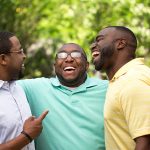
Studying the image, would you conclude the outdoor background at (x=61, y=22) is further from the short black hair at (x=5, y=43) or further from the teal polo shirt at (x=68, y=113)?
the short black hair at (x=5, y=43)

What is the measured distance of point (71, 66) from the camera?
5.00 m

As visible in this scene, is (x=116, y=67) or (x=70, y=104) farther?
(x=70, y=104)

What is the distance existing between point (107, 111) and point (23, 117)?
760 millimetres

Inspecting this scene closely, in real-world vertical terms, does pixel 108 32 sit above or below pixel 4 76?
above

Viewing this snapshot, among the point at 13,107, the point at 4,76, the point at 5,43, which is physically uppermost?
the point at 5,43

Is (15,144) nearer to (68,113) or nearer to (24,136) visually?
(24,136)

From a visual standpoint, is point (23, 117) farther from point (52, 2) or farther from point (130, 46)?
point (52, 2)

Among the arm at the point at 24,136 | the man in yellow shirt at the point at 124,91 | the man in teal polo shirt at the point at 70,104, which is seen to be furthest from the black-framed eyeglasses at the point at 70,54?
the arm at the point at 24,136

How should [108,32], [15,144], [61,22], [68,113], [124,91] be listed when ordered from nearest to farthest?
[124,91], [15,144], [108,32], [68,113], [61,22]

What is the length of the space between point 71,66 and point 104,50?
72 cm

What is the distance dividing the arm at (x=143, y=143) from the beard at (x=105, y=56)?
2.59 ft

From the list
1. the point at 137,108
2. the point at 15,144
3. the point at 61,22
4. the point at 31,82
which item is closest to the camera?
the point at 137,108

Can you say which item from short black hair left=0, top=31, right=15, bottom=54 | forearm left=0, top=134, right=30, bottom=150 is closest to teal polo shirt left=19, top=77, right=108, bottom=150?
short black hair left=0, top=31, right=15, bottom=54

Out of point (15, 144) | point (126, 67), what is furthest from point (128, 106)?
point (15, 144)
